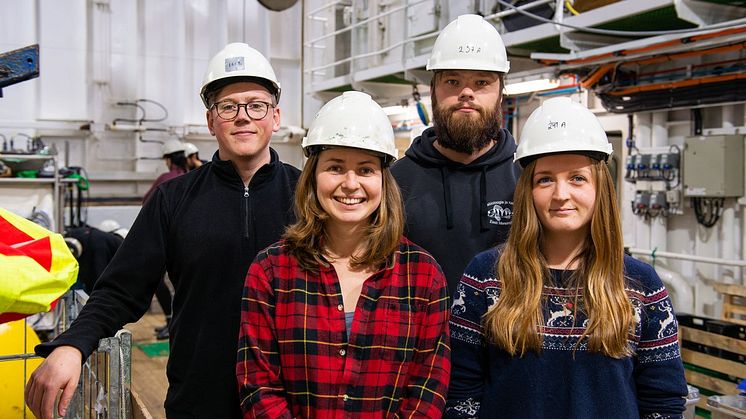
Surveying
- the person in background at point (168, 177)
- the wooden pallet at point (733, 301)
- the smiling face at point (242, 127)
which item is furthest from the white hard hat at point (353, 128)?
the person in background at point (168, 177)

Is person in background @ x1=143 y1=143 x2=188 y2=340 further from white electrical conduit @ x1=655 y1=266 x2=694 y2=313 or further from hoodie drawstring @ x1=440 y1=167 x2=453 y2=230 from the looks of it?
hoodie drawstring @ x1=440 y1=167 x2=453 y2=230

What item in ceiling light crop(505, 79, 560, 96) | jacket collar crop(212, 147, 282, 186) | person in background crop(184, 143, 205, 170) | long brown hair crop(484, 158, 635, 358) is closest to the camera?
long brown hair crop(484, 158, 635, 358)

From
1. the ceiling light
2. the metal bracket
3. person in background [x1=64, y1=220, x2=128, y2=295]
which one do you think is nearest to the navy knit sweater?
the metal bracket

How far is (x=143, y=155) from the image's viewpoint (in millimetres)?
9398

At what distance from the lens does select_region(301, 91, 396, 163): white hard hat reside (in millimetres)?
1715

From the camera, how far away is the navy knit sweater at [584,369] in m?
1.62

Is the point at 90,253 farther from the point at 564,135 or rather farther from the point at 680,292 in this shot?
the point at 564,135

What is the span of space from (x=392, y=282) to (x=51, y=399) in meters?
0.82

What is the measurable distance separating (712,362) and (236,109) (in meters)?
4.22

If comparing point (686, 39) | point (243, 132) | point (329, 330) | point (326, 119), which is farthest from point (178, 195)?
point (686, 39)

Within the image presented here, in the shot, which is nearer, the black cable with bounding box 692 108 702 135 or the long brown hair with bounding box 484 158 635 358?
the long brown hair with bounding box 484 158 635 358

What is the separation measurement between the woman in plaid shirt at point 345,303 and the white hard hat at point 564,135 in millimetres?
350

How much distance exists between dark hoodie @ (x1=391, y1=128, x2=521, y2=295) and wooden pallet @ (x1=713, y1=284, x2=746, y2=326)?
12.4ft

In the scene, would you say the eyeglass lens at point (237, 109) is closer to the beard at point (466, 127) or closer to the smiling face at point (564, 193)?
the beard at point (466, 127)
